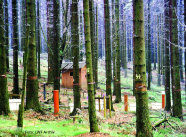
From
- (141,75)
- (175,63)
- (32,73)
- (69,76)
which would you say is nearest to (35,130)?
(32,73)

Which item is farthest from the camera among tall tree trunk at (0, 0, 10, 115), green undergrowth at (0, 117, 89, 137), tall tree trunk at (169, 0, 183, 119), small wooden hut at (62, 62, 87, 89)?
small wooden hut at (62, 62, 87, 89)

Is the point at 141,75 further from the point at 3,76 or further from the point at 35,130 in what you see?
the point at 3,76

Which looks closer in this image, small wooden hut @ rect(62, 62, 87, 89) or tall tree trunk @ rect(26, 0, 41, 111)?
tall tree trunk @ rect(26, 0, 41, 111)

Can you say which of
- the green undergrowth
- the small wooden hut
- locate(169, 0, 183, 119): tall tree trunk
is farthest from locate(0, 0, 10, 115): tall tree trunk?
the small wooden hut

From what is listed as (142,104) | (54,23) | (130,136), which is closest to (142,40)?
(142,104)

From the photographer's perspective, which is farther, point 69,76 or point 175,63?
point 69,76

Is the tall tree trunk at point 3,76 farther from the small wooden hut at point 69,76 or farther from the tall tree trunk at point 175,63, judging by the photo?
the small wooden hut at point 69,76

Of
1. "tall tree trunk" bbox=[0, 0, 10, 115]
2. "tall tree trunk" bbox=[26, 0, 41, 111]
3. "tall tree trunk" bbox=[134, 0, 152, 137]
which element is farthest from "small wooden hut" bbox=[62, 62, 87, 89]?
"tall tree trunk" bbox=[134, 0, 152, 137]

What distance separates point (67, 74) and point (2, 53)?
1616 centimetres

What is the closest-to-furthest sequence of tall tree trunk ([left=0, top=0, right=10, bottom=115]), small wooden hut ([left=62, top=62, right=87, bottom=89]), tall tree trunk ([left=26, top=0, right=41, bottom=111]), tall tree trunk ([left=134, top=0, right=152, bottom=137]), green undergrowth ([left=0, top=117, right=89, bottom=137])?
1. tall tree trunk ([left=134, top=0, right=152, bottom=137])
2. green undergrowth ([left=0, top=117, right=89, bottom=137])
3. tall tree trunk ([left=0, top=0, right=10, bottom=115])
4. tall tree trunk ([left=26, top=0, right=41, bottom=111])
5. small wooden hut ([left=62, top=62, right=87, bottom=89])

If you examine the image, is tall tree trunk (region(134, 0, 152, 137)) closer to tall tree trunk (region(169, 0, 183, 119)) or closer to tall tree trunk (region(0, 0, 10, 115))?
tall tree trunk (region(0, 0, 10, 115))

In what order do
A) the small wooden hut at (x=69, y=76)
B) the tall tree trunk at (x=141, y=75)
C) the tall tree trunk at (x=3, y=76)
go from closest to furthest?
the tall tree trunk at (x=141, y=75) → the tall tree trunk at (x=3, y=76) → the small wooden hut at (x=69, y=76)

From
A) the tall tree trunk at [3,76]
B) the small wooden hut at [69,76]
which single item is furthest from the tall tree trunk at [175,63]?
the small wooden hut at [69,76]

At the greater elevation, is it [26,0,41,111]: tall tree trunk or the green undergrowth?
[26,0,41,111]: tall tree trunk
